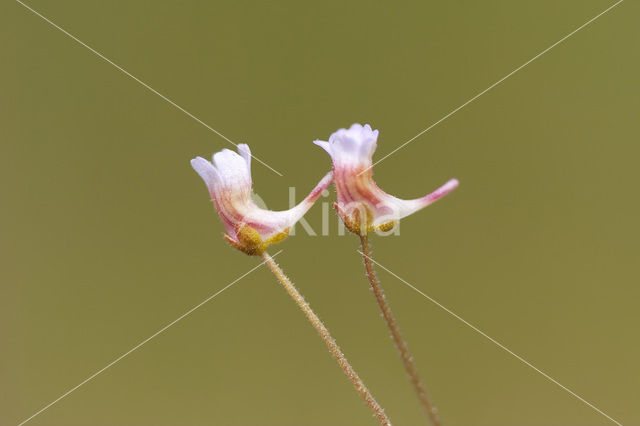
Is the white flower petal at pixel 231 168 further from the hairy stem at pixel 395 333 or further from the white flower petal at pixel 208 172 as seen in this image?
the hairy stem at pixel 395 333

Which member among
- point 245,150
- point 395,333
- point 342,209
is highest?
point 245,150

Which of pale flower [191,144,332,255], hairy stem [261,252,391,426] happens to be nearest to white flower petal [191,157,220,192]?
pale flower [191,144,332,255]

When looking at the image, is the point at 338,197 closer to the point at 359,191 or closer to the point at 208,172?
the point at 359,191

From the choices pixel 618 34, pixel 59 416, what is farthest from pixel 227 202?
pixel 618 34

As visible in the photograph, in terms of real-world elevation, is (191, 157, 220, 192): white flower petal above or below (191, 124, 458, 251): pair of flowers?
above


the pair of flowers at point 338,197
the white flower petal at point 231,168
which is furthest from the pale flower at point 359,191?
the white flower petal at point 231,168

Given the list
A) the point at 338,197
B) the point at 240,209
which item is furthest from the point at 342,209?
the point at 240,209

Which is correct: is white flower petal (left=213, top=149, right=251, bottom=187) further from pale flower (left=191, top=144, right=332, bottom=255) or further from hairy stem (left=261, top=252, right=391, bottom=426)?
hairy stem (left=261, top=252, right=391, bottom=426)
